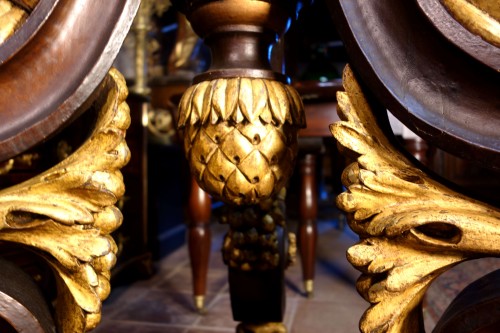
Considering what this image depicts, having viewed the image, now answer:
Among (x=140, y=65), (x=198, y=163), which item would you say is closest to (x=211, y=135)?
(x=198, y=163)

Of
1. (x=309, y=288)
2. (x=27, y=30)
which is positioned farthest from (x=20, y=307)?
(x=309, y=288)

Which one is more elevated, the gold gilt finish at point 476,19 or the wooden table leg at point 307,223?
the gold gilt finish at point 476,19

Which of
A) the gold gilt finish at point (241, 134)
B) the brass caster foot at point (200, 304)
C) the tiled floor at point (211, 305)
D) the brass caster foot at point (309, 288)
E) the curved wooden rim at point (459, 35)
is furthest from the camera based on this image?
the brass caster foot at point (309, 288)

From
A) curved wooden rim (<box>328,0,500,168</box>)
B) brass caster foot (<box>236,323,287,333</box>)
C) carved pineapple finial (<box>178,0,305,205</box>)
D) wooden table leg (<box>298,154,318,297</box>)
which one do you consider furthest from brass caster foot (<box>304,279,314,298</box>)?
curved wooden rim (<box>328,0,500,168</box>)

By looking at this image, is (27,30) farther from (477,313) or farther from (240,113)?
(477,313)

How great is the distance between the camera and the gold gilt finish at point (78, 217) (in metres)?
0.35

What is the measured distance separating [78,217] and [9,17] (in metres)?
0.16

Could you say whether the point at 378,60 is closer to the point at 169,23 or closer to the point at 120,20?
the point at 120,20

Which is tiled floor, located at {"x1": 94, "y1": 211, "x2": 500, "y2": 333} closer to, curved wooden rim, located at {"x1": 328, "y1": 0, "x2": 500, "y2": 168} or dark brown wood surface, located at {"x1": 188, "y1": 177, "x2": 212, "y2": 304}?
dark brown wood surface, located at {"x1": 188, "y1": 177, "x2": 212, "y2": 304}

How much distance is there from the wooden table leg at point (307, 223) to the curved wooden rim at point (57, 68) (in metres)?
1.41

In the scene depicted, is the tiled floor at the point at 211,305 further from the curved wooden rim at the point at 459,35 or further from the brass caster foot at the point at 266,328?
the curved wooden rim at the point at 459,35

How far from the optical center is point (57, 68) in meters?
0.35

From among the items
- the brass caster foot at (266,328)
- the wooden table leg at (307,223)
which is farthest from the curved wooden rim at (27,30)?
the wooden table leg at (307,223)

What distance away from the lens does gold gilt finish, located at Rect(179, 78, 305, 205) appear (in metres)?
0.43
